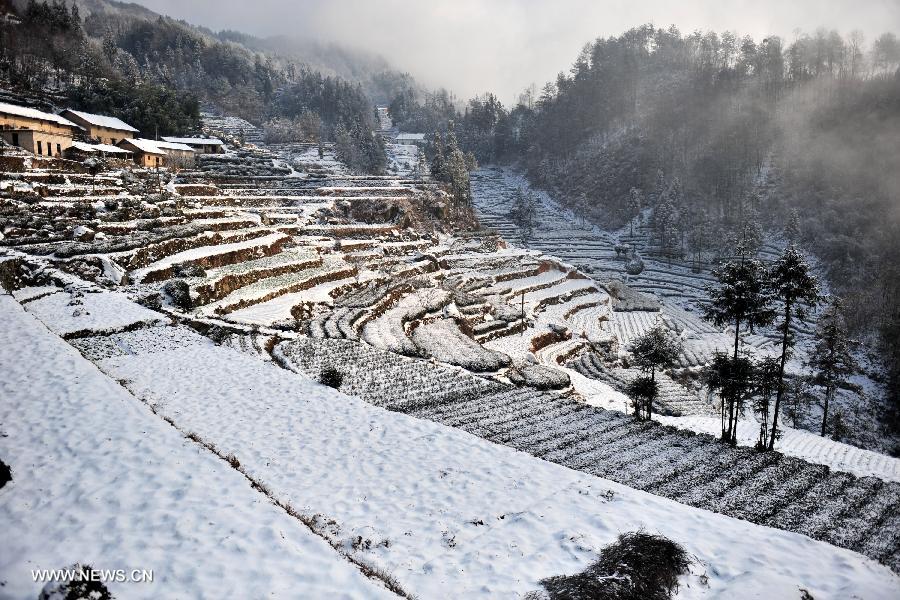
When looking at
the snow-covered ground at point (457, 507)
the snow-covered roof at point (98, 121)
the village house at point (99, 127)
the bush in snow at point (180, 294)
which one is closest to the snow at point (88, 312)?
the bush in snow at point (180, 294)

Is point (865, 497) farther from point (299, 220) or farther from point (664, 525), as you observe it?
point (299, 220)

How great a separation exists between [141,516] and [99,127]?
67.3m

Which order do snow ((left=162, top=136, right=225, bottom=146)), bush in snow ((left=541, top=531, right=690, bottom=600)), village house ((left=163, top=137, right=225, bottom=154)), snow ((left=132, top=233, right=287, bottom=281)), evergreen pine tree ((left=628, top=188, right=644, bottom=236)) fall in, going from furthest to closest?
1. evergreen pine tree ((left=628, top=188, right=644, bottom=236))
2. village house ((left=163, top=137, right=225, bottom=154))
3. snow ((left=162, top=136, right=225, bottom=146))
4. snow ((left=132, top=233, right=287, bottom=281))
5. bush in snow ((left=541, top=531, right=690, bottom=600))

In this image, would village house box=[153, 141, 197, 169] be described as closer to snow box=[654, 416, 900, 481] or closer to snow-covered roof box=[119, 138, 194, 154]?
snow-covered roof box=[119, 138, 194, 154]

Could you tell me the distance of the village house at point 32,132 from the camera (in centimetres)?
4303

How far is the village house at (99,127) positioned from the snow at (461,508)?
190 ft

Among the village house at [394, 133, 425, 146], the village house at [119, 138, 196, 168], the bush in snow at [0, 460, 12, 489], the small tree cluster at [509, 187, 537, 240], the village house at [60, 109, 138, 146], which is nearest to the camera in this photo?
the bush in snow at [0, 460, 12, 489]

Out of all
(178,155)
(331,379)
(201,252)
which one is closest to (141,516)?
(331,379)

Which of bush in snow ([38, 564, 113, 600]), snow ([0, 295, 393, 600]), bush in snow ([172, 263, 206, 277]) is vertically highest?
bush in snow ([172, 263, 206, 277])

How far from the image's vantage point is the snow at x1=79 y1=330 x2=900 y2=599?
315 inches

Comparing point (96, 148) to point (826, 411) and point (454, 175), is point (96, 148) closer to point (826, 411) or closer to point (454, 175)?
point (454, 175)

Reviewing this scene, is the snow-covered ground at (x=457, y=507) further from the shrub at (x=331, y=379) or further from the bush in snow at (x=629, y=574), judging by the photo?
the shrub at (x=331, y=379)

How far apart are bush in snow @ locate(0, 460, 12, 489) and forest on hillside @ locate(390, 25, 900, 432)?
5426 cm

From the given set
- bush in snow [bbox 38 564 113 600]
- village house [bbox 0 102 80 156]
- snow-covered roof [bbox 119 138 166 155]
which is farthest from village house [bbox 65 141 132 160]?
bush in snow [bbox 38 564 113 600]
